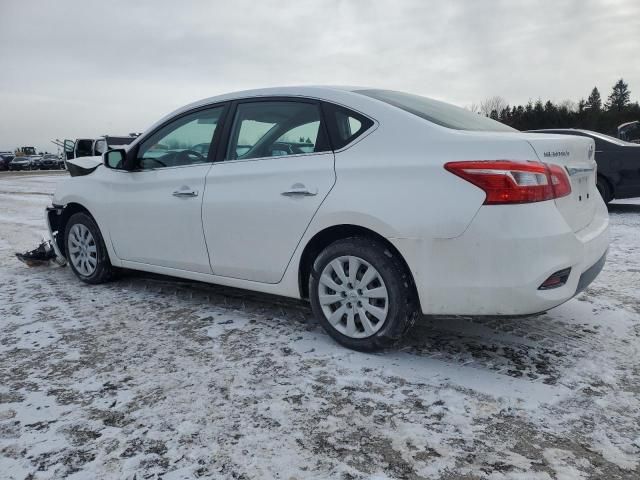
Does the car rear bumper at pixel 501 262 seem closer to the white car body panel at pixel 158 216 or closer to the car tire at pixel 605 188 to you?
the white car body panel at pixel 158 216

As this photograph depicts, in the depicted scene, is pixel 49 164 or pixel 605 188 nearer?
pixel 605 188

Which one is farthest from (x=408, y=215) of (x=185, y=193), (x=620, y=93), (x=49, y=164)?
(x=620, y=93)

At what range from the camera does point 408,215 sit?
8.90ft

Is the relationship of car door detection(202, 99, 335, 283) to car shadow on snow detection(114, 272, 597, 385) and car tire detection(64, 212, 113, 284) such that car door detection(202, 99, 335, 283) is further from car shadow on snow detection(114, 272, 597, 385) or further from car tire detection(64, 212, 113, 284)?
car tire detection(64, 212, 113, 284)

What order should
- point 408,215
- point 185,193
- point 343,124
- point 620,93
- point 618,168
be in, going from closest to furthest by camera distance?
point 408,215 → point 343,124 → point 185,193 → point 618,168 → point 620,93

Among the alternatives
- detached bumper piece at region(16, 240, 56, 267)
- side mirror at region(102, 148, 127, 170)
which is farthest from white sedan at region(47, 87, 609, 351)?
detached bumper piece at region(16, 240, 56, 267)

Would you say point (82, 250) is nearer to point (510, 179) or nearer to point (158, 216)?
point (158, 216)

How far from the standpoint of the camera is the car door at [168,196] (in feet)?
12.2

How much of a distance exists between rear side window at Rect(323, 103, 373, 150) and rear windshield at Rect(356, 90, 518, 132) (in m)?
0.22

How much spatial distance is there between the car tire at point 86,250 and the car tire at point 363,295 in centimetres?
238

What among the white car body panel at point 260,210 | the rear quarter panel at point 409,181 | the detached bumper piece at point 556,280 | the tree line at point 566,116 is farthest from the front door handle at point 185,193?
the tree line at point 566,116

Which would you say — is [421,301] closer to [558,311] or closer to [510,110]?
[558,311]

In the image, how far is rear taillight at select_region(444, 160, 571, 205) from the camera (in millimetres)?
2510

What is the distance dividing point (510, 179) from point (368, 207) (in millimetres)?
760
